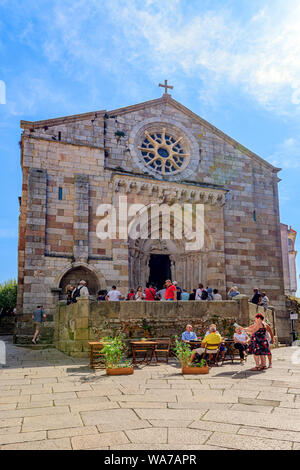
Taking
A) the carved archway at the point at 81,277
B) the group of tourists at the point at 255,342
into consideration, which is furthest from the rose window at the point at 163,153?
the group of tourists at the point at 255,342

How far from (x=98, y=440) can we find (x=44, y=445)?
50 cm

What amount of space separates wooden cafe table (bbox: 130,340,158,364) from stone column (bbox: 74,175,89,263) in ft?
18.2

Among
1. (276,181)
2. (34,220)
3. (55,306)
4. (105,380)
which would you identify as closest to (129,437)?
(105,380)

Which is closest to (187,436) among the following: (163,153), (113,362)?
(113,362)

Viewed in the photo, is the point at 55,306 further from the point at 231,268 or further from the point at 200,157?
the point at 200,157

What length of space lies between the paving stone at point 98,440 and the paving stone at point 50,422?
51 centimetres

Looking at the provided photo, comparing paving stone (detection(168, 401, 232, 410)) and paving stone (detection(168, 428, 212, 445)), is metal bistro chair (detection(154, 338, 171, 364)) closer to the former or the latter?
paving stone (detection(168, 401, 232, 410))

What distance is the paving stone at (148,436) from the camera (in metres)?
3.86

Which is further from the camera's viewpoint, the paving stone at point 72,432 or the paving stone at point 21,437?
the paving stone at point 72,432

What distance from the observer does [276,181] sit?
1908 cm

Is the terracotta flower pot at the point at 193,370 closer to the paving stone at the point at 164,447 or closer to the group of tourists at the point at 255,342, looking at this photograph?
the group of tourists at the point at 255,342

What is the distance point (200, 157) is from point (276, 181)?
401 centimetres

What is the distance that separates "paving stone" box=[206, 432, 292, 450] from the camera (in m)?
3.75

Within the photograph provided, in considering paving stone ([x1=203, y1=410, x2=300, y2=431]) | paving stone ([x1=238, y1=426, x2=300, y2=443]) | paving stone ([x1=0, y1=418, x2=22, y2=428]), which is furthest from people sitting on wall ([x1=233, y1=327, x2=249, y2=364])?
paving stone ([x1=0, y1=418, x2=22, y2=428])
